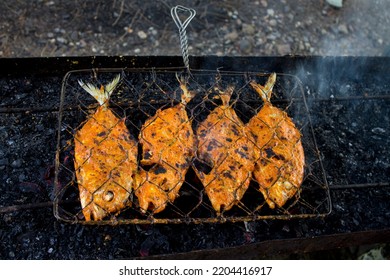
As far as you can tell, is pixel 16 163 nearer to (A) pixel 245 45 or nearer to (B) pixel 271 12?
(A) pixel 245 45

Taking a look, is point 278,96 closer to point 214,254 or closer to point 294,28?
point 214,254

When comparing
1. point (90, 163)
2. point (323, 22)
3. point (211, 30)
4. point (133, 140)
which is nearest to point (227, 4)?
point (211, 30)

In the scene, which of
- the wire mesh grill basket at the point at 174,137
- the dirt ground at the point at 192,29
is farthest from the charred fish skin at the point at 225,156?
the dirt ground at the point at 192,29

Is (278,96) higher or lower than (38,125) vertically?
higher

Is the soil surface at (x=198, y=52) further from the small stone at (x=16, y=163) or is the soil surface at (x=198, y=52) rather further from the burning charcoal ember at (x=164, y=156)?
the burning charcoal ember at (x=164, y=156)

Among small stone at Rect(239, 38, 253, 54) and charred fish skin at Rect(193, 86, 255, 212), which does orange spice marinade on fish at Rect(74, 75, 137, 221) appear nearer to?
charred fish skin at Rect(193, 86, 255, 212)
